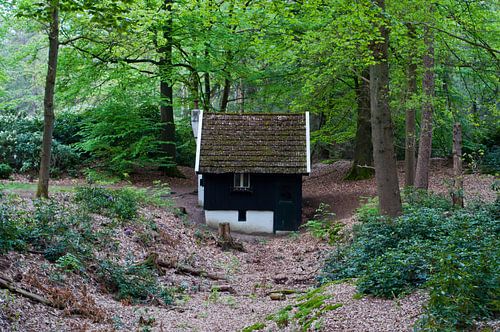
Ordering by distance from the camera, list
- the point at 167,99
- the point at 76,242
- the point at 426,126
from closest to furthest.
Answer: the point at 76,242
the point at 426,126
the point at 167,99

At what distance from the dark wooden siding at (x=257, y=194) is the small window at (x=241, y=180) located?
17 centimetres

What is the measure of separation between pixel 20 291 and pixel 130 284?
2.84 meters

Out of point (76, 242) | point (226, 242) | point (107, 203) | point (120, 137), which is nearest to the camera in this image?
point (76, 242)

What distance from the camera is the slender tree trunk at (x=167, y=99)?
2794cm

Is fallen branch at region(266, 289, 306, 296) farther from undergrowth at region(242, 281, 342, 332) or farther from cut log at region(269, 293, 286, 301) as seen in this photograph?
undergrowth at region(242, 281, 342, 332)

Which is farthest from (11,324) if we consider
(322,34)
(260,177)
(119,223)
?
(260,177)

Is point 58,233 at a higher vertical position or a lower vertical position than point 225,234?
higher

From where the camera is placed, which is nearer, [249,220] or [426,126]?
[426,126]

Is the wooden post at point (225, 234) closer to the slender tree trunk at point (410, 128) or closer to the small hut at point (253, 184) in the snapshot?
the small hut at point (253, 184)

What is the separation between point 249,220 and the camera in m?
22.4

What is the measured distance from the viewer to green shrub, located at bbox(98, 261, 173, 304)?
1059 cm

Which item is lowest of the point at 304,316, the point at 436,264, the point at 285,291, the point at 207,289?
the point at 207,289

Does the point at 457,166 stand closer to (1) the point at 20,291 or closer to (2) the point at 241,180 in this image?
(2) the point at 241,180

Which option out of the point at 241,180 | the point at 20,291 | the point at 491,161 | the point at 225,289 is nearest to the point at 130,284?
the point at 225,289
